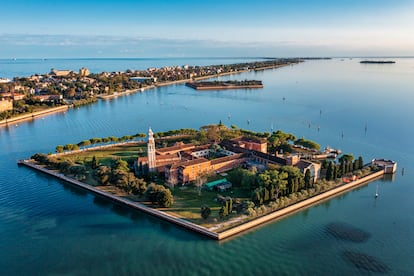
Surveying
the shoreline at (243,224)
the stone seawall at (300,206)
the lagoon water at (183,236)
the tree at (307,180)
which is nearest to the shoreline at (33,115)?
the lagoon water at (183,236)

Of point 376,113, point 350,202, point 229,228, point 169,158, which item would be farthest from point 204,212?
point 376,113

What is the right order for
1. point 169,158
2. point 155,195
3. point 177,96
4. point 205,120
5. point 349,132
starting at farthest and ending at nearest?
point 177,96 → point 205,120 → point 349,132 → point 169,158 → point 155,195

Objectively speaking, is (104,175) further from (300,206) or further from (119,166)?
(300,206)

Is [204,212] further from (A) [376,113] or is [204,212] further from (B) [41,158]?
(A) [376,113]

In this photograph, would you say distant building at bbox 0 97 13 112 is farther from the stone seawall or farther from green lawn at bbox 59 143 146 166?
the stone seawall

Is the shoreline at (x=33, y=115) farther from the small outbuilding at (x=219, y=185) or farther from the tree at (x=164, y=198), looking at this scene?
the small outbuilding at (x=219, y=185)

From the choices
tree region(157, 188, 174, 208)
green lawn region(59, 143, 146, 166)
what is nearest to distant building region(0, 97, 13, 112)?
green lawn region(59, 143, 146, 166)

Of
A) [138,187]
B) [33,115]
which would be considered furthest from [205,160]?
[33,115]
